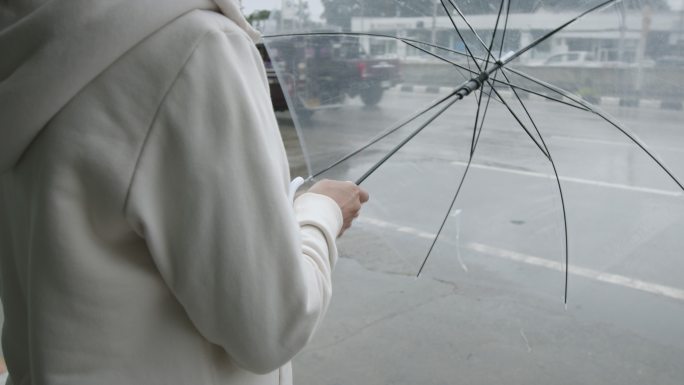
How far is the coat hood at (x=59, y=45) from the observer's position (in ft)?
2.35

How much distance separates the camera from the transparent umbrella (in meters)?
1.83

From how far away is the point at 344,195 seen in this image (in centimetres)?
114

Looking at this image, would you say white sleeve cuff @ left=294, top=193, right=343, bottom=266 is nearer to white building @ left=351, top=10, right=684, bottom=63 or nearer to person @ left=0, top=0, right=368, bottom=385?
person @ left=0, top=0, right=368, bottom=385

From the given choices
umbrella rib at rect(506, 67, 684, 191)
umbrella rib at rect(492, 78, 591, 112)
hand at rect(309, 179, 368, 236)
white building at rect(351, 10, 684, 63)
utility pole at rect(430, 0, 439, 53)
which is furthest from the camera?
utility pole at rect(430, 0, 439, 53)

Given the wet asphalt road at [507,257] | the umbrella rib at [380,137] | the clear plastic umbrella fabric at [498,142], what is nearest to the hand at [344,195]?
the clear plastic umbrella fabric at [498,142]

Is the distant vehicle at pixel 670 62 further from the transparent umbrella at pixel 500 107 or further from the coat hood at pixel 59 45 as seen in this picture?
the coat hood at pixel 59 45

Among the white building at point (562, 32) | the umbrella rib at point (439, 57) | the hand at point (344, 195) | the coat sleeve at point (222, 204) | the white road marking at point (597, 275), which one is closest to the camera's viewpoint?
the coat sleeve at point (222, 204)

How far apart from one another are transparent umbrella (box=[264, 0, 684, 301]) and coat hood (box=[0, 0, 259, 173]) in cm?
113

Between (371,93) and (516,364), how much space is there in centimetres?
160

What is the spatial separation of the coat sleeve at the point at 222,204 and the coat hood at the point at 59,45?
0.06 metres

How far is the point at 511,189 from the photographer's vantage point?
2.61 metres

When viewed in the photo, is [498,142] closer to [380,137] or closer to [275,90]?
[380,137]

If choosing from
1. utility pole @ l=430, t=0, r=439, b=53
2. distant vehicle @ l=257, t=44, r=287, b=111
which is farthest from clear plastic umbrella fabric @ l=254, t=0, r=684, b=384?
distant vehicle @ l=257, t=44, r=287, b=111

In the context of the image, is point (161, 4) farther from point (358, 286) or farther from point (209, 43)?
point (358, 286)
